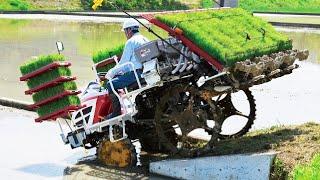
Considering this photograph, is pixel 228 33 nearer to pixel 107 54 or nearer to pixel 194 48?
pixel 194 48

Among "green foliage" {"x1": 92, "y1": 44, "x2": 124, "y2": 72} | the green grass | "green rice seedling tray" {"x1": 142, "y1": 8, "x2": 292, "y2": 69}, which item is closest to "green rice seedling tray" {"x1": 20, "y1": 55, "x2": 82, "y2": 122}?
"green foliage" {"x1": 92, "y1": 44, "x2": 124, "y2": 72}

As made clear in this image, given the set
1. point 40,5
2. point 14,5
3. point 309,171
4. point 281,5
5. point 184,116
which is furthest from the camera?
point 281,5

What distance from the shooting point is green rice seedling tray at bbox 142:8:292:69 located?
8.72 meters

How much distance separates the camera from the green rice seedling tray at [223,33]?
872cm

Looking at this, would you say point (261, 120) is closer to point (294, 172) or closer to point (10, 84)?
point (294, 172)

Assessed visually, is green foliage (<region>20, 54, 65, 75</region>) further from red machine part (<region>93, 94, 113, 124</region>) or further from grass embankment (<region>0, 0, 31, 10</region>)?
grass embankment (<region>0, 0, 31, 10</region>)

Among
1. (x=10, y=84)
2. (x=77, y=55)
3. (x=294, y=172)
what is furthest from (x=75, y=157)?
(x=77, y=55)

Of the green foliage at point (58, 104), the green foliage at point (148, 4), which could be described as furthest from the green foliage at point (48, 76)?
the green foliage at point (148, 4)

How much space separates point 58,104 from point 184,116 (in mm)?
1989

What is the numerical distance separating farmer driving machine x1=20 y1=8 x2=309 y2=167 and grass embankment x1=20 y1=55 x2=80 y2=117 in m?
0.01

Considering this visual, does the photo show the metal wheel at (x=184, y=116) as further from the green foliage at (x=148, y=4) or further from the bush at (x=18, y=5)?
the green foliage at (x=148, y=4)

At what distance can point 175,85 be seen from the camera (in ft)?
30.3

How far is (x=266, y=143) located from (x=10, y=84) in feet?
32.7

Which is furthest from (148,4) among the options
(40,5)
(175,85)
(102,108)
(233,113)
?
(175,85)
